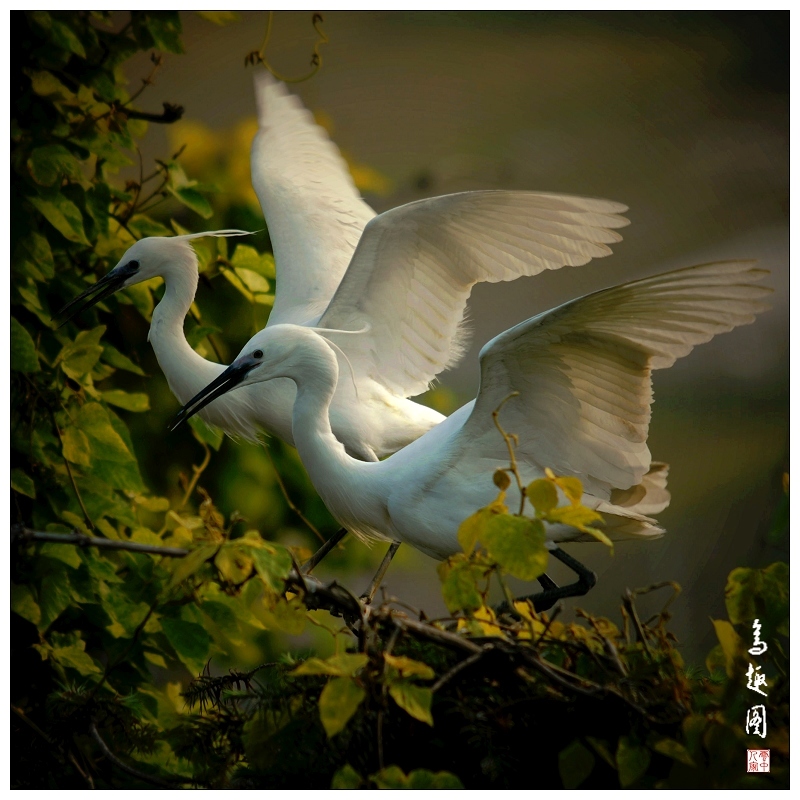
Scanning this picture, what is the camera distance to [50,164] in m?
1.26

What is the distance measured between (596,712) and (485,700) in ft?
0.34

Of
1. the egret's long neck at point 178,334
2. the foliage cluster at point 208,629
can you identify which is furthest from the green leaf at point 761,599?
the egret's long neck at point 178,334

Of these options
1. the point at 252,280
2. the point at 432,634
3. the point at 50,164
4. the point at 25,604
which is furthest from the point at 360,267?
the point at 432,634

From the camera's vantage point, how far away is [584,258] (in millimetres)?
1312

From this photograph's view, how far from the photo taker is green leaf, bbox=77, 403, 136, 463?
123 cm

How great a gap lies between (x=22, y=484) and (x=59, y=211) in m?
0.40

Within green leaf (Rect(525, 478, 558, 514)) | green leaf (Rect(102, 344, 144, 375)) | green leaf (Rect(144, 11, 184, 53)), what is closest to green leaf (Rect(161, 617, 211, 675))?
green leaf (Rect(102, 344, 144, 375))

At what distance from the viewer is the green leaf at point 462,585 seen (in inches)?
32.9

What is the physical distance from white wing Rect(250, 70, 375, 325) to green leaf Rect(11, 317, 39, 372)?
57cm

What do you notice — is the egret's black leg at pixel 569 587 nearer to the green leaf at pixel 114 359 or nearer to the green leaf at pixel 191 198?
the green leaf at pixel 114 359

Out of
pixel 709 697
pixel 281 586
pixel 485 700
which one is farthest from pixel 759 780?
pixel 281 586

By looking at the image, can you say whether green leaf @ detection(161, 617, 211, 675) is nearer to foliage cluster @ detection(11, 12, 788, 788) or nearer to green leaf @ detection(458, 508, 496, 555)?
foliage cluster @ detection(11, 12, 788, 788)

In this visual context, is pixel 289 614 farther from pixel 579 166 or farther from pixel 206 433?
pixel 579 166
